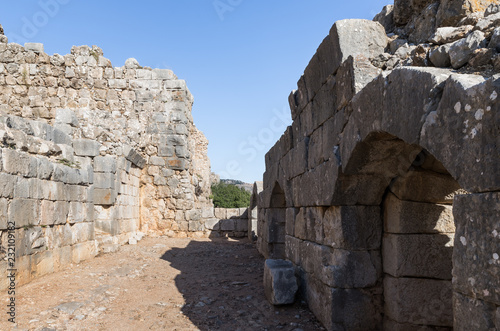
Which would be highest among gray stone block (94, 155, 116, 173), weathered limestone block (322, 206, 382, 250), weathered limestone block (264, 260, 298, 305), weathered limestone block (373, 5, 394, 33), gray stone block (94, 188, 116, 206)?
weathered limestone block (373, 5, 394, 33)

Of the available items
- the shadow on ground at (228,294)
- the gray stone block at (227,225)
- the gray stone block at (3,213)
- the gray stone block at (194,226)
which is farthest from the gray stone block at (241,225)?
the gray stone block at (3,213)

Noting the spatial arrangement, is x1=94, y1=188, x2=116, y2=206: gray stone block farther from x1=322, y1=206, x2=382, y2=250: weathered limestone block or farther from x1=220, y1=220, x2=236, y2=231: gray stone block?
x1=322, y1=206, x2=382, y2=250: weathered limestone block

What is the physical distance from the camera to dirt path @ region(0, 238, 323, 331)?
15.2 feet

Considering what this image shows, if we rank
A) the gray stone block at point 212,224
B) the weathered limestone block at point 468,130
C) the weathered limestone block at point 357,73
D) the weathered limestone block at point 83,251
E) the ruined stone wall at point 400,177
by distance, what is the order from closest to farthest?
1. the weathered limestone block at point 468,130
2. the ruined stone wall at point 400,177
3. the weathered limestone block at point 357,73
4. the weathered limestone block at point 83,251
5. the gray stone block at point 212,224

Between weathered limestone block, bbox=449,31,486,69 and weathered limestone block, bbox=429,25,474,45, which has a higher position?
weathered limestone block, bbox=429,25,474,45

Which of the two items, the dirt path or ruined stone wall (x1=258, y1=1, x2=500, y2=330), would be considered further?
the dirt path

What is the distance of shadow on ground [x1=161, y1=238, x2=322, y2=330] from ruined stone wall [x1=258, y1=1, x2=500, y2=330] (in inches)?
18.4

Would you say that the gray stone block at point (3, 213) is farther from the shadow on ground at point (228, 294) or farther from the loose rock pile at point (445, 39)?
the loose rock pile at point (445, 39)

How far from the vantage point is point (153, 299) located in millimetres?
5746

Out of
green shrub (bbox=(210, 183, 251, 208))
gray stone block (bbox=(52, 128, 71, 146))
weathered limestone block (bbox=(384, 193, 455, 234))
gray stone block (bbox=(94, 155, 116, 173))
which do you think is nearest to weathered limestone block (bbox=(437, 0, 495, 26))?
weathered limestone block (bbox=(384, 193, 455, 234))

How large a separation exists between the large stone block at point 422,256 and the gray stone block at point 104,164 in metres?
7.91

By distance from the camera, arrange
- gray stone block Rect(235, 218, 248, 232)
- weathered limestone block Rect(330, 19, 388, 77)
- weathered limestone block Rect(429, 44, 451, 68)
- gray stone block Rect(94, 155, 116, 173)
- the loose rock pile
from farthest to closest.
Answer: gray stone block Rect(235, 218, 248, 232) → gray stone block Rect(94, 155, 116, 173) → weathered limestone block Rect(330, 19, 388, 77) → weathered limestone block Rect(429, 44, 451, 68) → the loose rock pile

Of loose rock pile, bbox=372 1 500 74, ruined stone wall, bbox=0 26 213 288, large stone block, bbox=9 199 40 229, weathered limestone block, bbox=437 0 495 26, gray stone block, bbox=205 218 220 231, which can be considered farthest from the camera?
gray stone block, bbox=205 218 220 231

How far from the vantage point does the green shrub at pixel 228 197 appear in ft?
72.8
